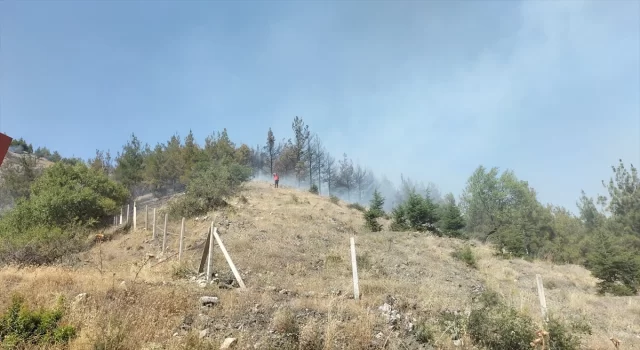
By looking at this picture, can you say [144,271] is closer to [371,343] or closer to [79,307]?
[79,307]

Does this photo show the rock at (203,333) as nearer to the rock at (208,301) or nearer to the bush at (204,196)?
the rock at (208,301)

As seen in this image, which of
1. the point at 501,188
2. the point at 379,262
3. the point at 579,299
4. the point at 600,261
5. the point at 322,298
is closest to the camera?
the point at 322,298

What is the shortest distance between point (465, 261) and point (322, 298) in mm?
13565

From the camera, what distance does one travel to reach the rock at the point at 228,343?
5453 millimetres

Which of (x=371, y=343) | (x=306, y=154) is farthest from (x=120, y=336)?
(x=306, y=154)

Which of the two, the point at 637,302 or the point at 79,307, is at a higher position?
the point at 79,307

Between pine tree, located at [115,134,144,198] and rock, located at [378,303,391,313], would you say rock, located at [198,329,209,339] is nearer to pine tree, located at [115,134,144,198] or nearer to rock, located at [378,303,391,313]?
rock, located at [378,303,391,313]

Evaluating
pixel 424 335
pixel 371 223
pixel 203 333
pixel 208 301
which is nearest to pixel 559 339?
pixel 424 335

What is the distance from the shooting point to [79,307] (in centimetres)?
589

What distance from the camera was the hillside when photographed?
18.9 feet

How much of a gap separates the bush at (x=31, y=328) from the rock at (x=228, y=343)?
1897 millimetres

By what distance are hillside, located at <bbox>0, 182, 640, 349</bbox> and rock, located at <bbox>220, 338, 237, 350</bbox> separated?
0.08 meters

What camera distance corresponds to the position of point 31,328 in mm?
5172

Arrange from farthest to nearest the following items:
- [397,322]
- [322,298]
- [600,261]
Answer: [600,261] < [322,298] < [397,322]
